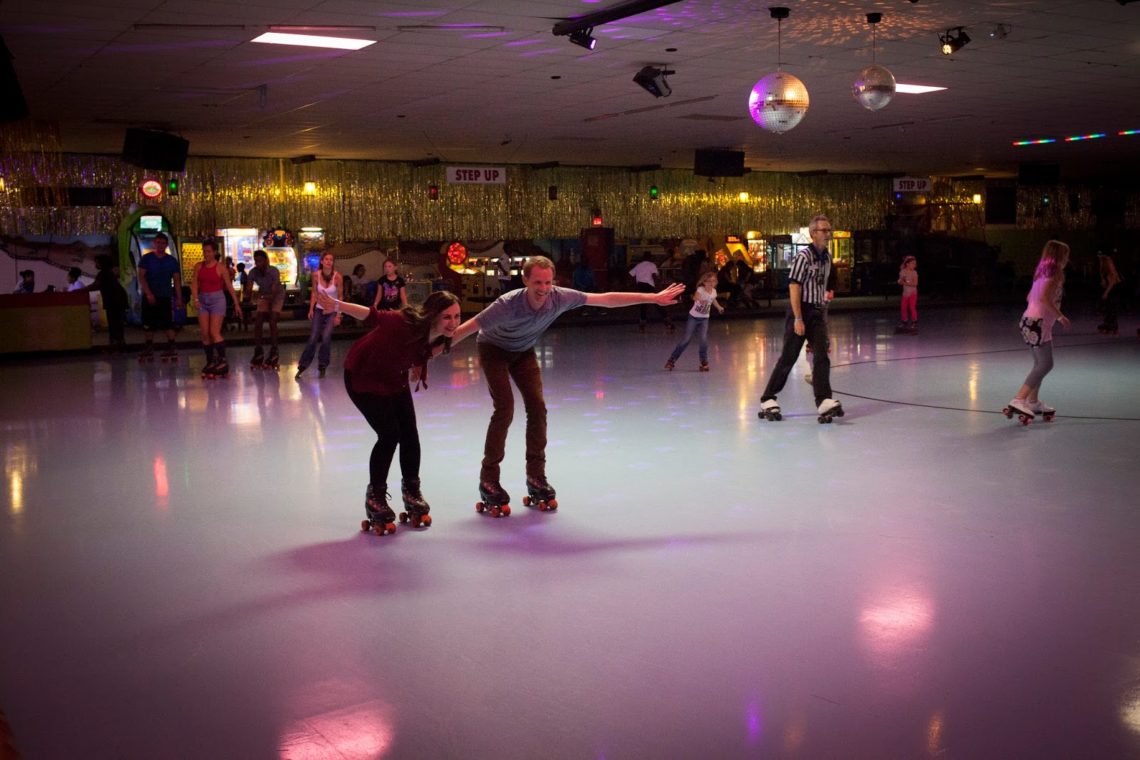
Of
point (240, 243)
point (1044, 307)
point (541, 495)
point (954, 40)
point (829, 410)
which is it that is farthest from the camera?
point (240, 243)

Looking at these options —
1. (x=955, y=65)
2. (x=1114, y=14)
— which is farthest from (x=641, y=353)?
(x=1114, y=14)

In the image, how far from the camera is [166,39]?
860 cm

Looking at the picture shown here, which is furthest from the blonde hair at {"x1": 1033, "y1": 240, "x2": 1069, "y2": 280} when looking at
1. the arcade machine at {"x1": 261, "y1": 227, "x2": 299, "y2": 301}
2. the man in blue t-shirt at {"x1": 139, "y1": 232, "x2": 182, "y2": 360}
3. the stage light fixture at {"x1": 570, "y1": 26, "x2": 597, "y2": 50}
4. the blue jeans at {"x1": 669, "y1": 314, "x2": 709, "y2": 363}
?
the arcade machine at {"x1": 261, "y1": 227, "x2": 299, "y2": 301}

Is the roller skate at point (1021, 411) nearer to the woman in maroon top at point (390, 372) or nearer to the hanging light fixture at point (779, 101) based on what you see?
the hanging light fixture at point (779, 101)

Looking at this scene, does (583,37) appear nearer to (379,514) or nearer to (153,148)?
(379,514)

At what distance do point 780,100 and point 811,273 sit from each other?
1.36 meters

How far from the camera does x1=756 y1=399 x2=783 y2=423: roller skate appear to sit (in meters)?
8.07

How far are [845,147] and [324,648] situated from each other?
17.5 meters

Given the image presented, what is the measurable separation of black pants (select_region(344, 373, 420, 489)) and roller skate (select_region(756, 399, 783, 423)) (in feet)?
12.2

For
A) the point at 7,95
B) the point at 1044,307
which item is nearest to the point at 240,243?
the point at 7,95

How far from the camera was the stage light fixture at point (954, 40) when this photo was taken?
28.5ft

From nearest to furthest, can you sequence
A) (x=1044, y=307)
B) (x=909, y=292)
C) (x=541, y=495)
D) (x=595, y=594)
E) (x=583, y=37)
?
(x=595, y=594) → (x=541, y=495) → (x=1044, y=307) → (x=583, y=37) → (x=909, y=292)

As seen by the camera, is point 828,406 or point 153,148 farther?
point 153,148

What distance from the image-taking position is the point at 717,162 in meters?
18.2
